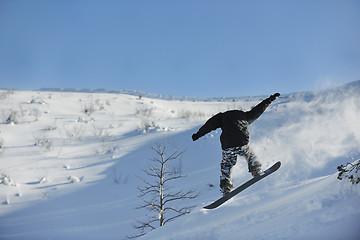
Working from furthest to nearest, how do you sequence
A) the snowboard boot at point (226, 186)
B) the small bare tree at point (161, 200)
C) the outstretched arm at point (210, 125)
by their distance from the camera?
1. the small bare tree at point (161, 200)
2. the outstretched arm at point (210, 125)
3. the snowboard boot at point (226, 186)

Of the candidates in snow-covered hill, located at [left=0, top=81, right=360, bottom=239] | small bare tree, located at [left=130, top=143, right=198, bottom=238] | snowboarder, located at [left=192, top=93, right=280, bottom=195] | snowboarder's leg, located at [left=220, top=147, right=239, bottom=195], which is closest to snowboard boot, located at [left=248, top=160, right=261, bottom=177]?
snowboarder, located at [left=192, top=93, right=280, bottom=195]

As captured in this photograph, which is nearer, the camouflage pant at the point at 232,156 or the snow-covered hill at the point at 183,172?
the snow-covered hill at the point at 183,172

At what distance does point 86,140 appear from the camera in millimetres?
12852

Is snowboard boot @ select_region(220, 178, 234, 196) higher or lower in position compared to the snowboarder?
lower

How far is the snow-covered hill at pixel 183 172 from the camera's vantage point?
7.98ft

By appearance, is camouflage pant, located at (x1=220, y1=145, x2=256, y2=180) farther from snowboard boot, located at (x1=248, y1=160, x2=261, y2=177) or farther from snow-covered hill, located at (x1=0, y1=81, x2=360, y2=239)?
snow-covered hill, located at (x1=0, y1=81, x2=360, y2=239)

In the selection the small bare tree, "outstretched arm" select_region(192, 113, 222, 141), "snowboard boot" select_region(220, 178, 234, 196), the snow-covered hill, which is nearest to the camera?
the snow-covered hill

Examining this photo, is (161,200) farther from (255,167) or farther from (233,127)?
(233,127)

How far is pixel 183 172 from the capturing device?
9.73 metres

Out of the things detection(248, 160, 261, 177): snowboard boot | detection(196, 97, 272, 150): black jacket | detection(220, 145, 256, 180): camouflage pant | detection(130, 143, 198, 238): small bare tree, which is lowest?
detection(130, 143, 198, 238): small bare tree

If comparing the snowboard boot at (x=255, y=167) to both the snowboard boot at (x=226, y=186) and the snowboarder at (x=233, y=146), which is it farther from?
the snowboard boot at (x=226, y=186)

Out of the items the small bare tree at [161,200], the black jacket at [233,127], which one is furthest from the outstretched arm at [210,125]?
the small bare tree at [161,200]

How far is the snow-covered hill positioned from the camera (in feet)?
7.98

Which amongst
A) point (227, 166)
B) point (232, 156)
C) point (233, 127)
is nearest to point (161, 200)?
point (227, 166)
